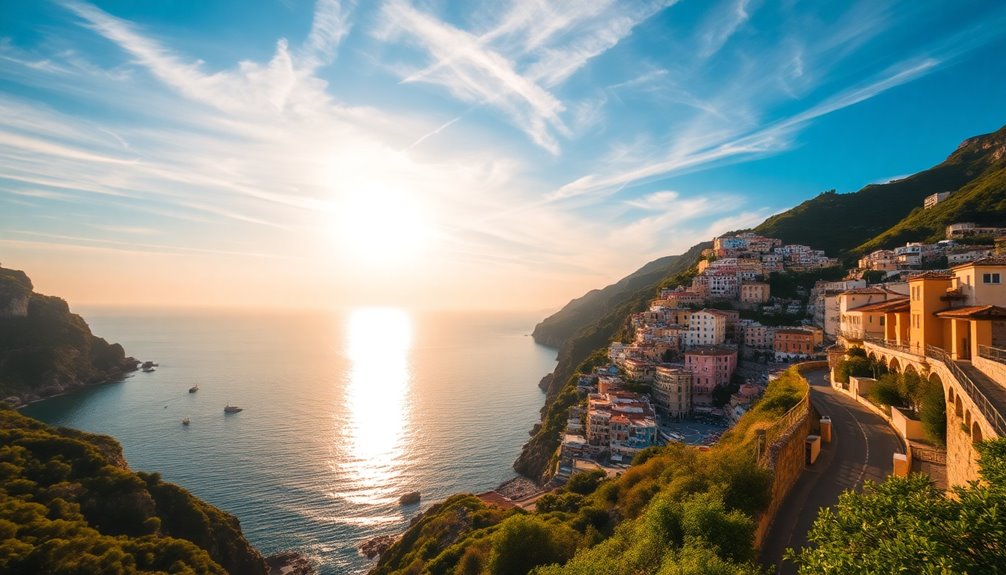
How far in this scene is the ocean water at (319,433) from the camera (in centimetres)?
3247

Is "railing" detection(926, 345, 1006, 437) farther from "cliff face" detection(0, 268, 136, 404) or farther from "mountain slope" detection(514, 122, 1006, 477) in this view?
"cliff face" detection(0, 268, 136, 404)

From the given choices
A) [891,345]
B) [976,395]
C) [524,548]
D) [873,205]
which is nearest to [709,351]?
[891,345]

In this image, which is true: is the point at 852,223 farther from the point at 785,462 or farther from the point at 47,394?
the point at 47,394

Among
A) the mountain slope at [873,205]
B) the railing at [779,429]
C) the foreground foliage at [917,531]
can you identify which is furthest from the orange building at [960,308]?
the mountain slope at [873,205]

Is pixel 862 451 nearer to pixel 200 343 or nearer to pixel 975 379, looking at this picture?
pixel 975 379

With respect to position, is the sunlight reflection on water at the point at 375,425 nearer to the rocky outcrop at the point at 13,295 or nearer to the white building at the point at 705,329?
the white building at the point at 705,329

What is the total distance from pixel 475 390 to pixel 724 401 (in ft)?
113

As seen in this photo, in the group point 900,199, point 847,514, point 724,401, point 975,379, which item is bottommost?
point 724,401

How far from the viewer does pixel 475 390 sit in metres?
69.5

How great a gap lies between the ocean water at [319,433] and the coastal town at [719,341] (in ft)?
30.7

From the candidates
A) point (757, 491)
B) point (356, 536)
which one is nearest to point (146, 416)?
point (356, 536)

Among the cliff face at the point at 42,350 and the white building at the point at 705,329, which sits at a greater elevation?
the white building at the point at 705,329

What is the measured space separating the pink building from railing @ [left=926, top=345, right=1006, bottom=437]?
3887 cm

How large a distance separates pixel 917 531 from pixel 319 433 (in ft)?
168
